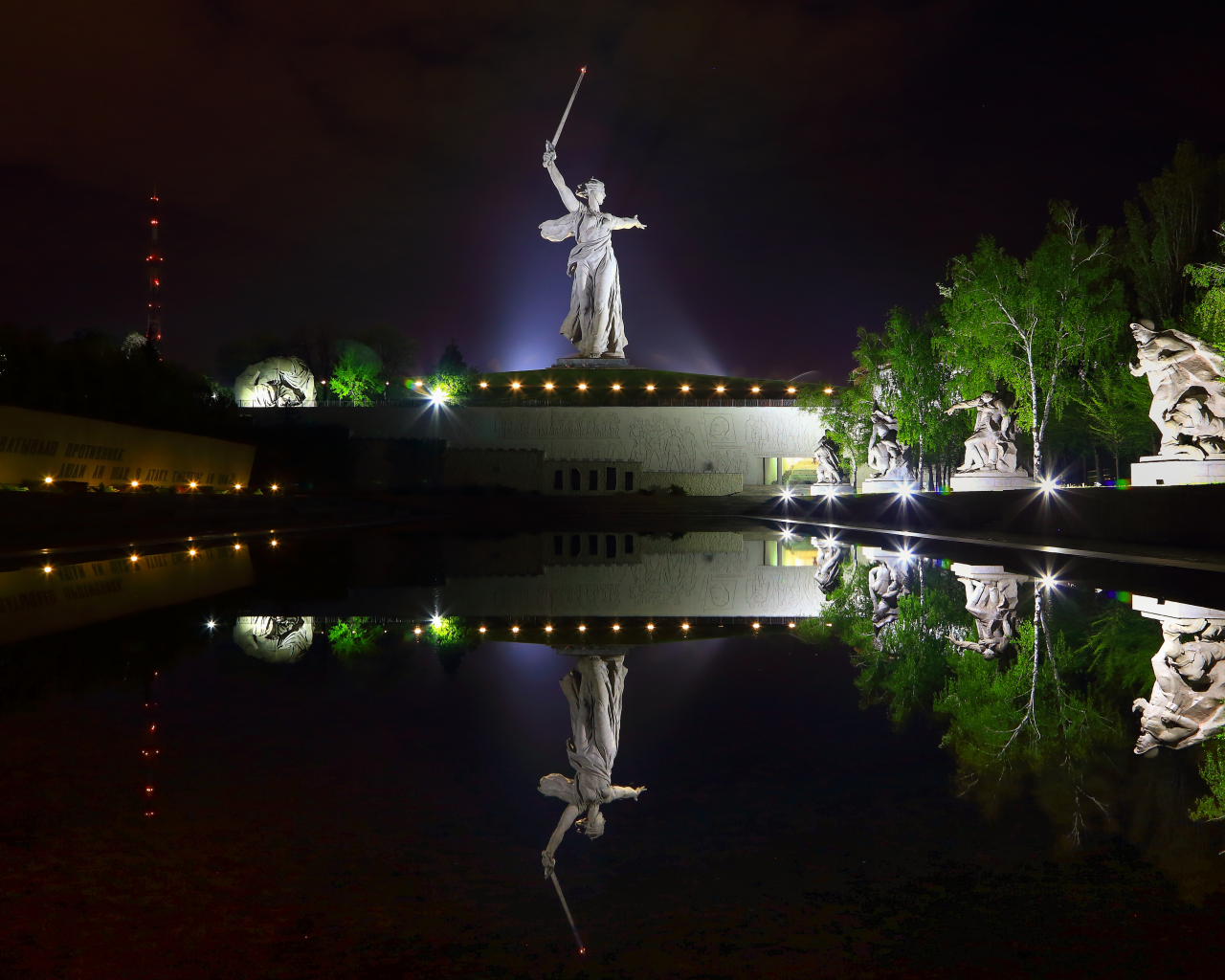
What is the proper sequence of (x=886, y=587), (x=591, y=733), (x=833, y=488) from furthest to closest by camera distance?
(x=833, y=488) → (x=886, y=587) → (x=591, y=733)

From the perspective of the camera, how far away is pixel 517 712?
5297 mm

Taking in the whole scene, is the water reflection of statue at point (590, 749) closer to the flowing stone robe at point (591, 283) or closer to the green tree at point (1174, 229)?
the green tree at point (1174, 229)

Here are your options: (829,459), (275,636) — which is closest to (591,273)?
(829,459)

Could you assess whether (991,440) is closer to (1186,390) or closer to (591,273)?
(1186,390)

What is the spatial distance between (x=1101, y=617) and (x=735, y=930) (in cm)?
740

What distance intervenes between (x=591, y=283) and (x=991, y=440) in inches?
1576

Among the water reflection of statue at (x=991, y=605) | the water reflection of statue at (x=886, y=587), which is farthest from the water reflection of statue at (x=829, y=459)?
the water reflection of statue at (x=991, y=605)

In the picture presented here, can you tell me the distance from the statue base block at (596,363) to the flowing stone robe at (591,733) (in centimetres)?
5711

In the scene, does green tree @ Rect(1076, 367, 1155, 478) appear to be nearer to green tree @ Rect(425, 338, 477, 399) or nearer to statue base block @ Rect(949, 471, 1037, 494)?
statue base block @ Rect(949, 471, 1037, 494)

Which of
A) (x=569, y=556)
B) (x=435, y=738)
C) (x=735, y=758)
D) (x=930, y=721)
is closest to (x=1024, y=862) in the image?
(x=735, y=758)

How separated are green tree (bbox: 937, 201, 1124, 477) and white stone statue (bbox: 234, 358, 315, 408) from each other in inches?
1593

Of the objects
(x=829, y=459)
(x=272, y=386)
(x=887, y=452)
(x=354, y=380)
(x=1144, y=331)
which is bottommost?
(x=887, y=452)

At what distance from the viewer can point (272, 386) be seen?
58469 mm

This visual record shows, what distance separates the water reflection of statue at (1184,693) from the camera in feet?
15.6
